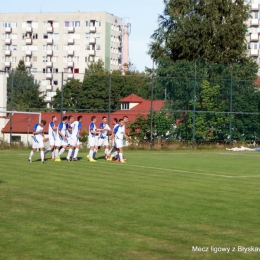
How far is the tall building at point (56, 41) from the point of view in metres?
164

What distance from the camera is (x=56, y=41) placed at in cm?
16675

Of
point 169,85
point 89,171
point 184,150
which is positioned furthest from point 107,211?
point 169,85

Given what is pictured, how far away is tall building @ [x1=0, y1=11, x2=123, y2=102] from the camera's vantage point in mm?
163875

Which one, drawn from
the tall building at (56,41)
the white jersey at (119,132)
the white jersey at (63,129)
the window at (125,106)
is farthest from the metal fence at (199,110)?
the tall building at (56,41)

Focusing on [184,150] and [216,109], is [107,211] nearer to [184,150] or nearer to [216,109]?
[184,150]

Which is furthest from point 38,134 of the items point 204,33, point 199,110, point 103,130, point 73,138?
point 204,33

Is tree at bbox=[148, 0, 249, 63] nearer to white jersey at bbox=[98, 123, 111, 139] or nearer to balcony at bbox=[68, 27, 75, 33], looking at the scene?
white jersey at bbox=[98, 123, 111, 139]

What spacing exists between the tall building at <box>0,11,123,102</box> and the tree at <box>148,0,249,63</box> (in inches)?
3787

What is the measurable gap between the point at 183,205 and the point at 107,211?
198 cm

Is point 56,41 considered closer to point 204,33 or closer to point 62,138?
point 204,33

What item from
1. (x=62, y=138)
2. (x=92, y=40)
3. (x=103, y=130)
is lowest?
(x=62, y=138)

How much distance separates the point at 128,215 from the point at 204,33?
53.0m

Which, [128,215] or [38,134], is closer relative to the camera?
[128,215]

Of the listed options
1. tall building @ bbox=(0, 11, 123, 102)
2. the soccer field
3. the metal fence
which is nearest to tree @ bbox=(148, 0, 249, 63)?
the metal fence
